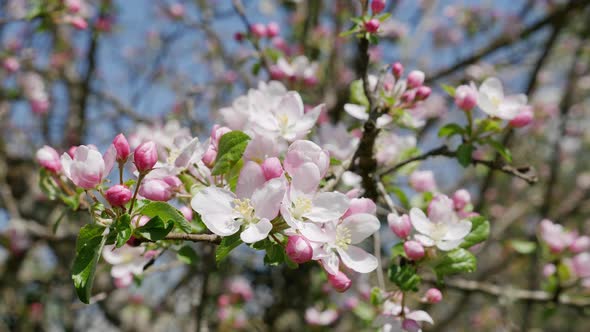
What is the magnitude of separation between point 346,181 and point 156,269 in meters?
0.68

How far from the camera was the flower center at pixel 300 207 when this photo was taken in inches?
37.3

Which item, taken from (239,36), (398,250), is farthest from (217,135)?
(239,36)

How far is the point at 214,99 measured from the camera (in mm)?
4316

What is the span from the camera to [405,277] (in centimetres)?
113

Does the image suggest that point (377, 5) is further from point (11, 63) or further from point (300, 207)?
point (11, 63)

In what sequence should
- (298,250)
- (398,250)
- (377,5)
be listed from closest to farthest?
(298,250)
(398,250)
(377,5)

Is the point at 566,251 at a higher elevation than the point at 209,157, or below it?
below

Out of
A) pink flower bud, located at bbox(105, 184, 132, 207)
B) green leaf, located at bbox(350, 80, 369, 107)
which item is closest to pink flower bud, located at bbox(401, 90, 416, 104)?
green leaf, located at bbox(350, 80, 369, 107)

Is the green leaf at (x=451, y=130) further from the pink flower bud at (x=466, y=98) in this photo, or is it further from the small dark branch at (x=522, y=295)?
the small dark branch at (x=522, y=295)

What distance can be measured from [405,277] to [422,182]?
23.7 inches

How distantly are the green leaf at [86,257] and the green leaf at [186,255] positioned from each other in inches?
12.7

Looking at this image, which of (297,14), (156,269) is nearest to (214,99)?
(297,14)

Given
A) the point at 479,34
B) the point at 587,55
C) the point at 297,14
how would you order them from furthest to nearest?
the point at 479,34
the point at 297,14
the point at 587,55

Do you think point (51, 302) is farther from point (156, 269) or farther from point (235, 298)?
point (156, 269)
